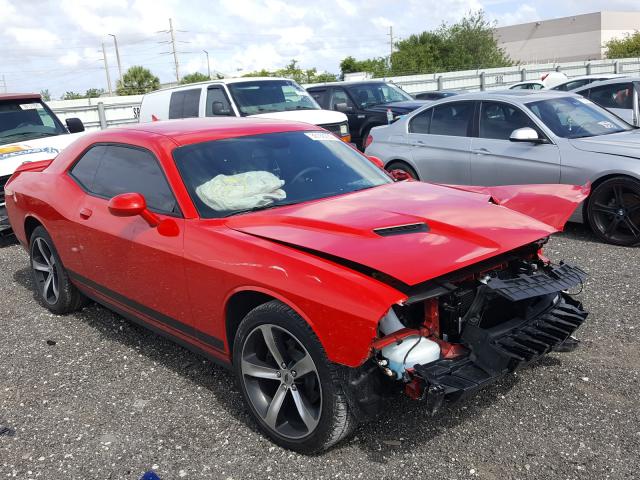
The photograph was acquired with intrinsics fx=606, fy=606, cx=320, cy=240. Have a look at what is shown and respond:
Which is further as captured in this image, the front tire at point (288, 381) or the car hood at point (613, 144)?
the car hood at point (613, 144)

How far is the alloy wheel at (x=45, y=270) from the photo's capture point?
5.14 m

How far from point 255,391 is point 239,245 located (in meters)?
0.78

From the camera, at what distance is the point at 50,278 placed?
521 centimetres

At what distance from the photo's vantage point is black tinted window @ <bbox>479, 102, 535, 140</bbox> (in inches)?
278

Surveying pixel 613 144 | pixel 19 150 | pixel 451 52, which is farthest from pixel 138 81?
pixel 613 144

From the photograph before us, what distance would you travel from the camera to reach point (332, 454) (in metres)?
3.02

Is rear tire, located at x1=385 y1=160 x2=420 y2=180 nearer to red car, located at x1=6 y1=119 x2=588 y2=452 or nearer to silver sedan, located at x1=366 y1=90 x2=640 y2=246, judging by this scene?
silver sedan, located at x1=366 y1=90 x2=640 y2=246

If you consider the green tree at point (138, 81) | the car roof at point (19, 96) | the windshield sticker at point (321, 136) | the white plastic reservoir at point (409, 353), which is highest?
the green tree at point (138, 81)

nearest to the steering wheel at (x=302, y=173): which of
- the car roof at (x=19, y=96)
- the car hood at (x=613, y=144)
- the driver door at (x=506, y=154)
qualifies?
the driver door at (x=506, y=154)

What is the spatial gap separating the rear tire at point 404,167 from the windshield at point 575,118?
1716 mm

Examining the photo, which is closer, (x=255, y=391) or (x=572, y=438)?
(x=572, y=438)

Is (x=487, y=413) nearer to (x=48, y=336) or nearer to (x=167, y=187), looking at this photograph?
(x=167, y=187)

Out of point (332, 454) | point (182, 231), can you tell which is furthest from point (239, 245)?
point (332, 454)

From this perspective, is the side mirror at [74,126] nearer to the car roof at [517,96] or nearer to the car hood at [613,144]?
the car roof at [517,96]
